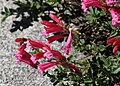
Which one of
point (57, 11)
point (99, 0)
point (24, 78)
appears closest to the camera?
point (99, 0)

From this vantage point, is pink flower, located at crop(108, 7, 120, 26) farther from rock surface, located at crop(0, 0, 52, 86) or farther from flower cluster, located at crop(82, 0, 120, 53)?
rock surface, located at crop(0, 0, 52, 86)

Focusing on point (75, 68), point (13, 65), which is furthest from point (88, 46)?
point (13, 65)

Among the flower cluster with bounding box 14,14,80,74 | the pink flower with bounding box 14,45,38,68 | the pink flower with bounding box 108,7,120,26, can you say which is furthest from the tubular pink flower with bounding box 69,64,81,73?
the pink flower with bounding box 108,7,120,26

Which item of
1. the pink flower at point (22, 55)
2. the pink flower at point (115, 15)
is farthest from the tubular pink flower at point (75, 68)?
the pink flower at point (115, 15)

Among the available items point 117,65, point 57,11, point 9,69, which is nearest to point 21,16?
point 57,11

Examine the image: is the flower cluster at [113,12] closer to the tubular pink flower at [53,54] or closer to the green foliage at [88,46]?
the green foliage at [88,46]

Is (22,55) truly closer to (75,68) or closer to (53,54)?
(53,54)

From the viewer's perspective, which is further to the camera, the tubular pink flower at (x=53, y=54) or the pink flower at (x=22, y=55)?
the pink flower at (x=22, y=55)

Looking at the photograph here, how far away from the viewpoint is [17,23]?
3.24m

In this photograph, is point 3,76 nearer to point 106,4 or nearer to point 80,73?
point 80,73

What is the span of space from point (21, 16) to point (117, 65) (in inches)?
47.2

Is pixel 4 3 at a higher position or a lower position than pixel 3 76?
higher

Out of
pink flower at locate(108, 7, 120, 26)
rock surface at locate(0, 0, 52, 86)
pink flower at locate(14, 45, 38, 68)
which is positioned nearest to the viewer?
pink flower at locate(108, 7, 120, 26)

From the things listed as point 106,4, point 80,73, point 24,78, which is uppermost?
point 106,4
